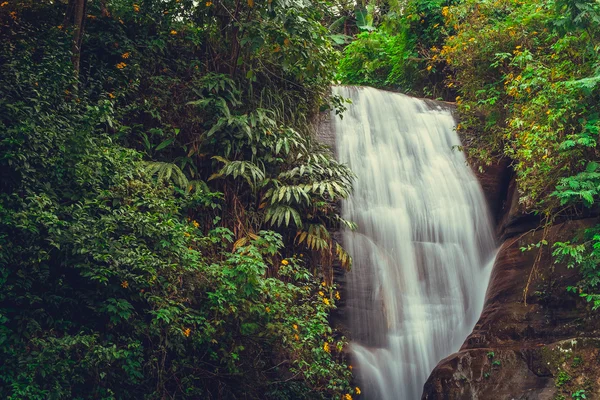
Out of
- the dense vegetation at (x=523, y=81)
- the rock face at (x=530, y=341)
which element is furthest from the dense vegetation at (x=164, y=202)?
the dense vegetation at (x=523, y=81)

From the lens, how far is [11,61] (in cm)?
636

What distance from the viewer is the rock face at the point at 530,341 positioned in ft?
23.7

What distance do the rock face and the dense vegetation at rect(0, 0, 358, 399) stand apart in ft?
5.74

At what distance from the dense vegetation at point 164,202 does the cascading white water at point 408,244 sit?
756 millimetres

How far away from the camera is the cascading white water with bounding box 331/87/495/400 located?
28.6 feet

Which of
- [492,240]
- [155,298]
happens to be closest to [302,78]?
[492,240]

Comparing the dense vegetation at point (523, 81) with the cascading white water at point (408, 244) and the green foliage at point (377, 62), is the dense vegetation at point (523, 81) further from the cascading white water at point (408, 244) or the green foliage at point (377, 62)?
the cascading white water at point (408, 244)

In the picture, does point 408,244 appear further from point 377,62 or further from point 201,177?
point 377,62

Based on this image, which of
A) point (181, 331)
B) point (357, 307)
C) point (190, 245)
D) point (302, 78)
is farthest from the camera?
point (302, 78)

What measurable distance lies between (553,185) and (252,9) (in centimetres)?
514

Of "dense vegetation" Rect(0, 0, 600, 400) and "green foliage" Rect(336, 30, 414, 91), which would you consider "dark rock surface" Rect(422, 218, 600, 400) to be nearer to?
"dense vegetation" Rect(0, 0, 600, 400)

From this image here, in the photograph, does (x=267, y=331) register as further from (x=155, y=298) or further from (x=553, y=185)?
(x=553, y=185)

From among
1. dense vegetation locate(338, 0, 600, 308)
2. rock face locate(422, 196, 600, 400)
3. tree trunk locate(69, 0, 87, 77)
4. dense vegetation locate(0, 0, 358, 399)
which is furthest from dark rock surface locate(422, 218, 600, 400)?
tree trunk locate(69, 0, 87, 77)

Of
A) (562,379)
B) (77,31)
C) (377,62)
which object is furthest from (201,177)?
(377,62)
